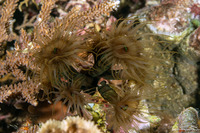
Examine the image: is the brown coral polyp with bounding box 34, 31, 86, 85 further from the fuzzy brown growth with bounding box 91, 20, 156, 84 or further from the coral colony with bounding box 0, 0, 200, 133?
the fuzzy brown growth with bounding box 91, 20, 156, 84

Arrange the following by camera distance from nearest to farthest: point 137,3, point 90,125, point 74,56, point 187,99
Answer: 1. point 90,125
2. point 74,56
3. point 187,99
4. point 137,3

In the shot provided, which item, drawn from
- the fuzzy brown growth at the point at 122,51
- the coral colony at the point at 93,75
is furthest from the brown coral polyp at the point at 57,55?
the fuzzy brown growth at the point at 122,51

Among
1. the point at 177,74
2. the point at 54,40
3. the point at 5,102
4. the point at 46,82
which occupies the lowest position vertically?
the point at 177,74

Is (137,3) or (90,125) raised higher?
(137,3)

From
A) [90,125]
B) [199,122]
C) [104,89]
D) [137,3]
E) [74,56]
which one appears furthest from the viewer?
[137,3]

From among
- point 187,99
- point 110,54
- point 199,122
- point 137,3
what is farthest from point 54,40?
point 137,3

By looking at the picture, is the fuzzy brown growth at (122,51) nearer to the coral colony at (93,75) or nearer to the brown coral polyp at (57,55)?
the coral colony at (93,75)

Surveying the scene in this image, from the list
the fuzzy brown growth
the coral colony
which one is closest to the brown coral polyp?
the coral colony

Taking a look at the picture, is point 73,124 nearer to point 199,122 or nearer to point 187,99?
point 199,122
